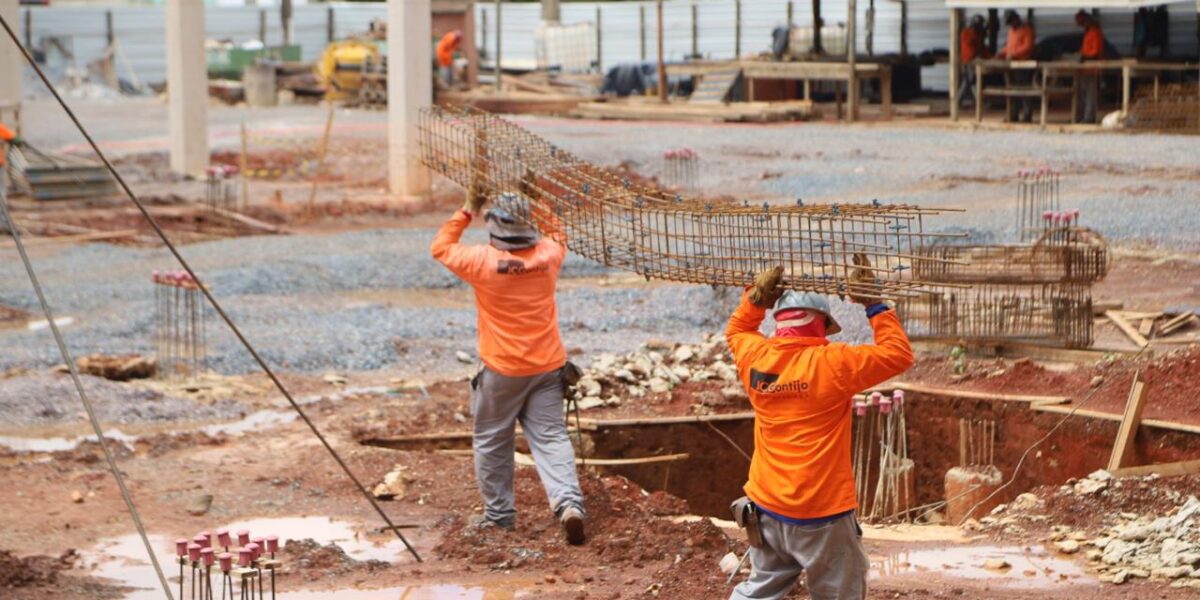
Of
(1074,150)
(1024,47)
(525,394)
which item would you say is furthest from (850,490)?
(1024,47)

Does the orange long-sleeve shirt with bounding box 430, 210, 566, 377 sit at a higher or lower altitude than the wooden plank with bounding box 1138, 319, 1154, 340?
higher

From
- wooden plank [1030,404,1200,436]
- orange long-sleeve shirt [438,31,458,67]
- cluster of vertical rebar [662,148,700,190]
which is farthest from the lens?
orange long-sleeve shirt [438,31,458,67]

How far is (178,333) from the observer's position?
12.9 metres

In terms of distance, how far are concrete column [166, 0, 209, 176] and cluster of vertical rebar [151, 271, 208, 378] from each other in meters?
9.50

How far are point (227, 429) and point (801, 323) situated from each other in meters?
5.83

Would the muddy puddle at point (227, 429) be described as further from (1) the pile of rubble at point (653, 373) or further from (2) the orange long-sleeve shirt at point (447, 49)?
(2) the orange long-sleeve shirt at point (447, 49)

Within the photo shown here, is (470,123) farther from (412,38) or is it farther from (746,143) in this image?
(746,143)

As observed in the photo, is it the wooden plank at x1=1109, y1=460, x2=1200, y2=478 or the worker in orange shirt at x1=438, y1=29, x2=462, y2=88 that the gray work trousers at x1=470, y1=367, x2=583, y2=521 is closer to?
the wooden plank at x1=1109, y1=460, x2=1200, y2=478

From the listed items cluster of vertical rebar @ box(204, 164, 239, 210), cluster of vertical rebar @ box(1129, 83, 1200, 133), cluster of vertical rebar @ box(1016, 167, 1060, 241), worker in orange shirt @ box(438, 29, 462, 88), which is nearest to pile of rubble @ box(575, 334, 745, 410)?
cluster of vertical rebar @ box(1016, 167, 1060, 241)

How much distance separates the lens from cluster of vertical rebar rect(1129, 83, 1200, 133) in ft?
70.5

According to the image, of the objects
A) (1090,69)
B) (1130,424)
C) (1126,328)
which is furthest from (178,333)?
(1090,69)

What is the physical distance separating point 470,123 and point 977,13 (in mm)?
21781

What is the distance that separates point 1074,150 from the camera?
67.5ft

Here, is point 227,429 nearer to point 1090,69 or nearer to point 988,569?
point 988,569
